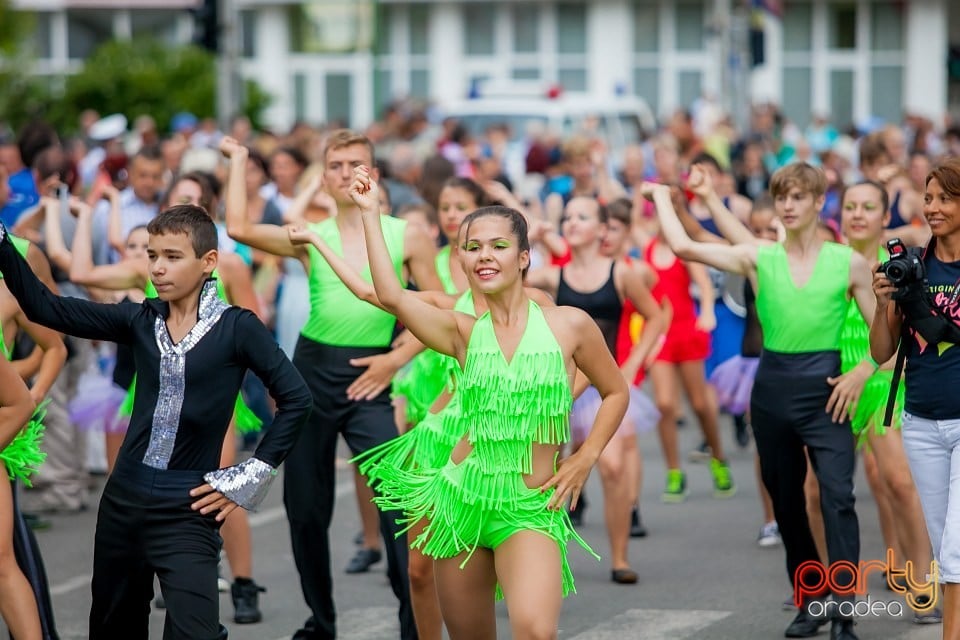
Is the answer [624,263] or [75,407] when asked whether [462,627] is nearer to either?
[624,263]

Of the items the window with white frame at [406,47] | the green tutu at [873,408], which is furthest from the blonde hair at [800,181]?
the window with white frame at [406,47]

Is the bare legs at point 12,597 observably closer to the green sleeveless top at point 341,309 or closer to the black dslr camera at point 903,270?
the green sleeveless top at point 341,309

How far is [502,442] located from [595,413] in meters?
3.63

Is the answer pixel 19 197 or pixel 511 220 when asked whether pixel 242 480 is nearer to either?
pixel 511 220

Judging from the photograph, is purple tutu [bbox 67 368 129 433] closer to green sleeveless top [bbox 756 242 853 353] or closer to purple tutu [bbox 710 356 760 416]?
purple tutu [bbox 710 356 760 416]

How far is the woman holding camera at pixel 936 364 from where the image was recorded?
6.27 meters

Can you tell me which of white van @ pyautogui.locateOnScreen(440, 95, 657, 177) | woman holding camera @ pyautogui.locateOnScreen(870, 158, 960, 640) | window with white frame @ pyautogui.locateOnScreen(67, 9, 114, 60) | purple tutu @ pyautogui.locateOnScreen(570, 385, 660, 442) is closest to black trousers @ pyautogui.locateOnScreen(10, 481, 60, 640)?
purple tutu @ pyautogui.locateOnScreen(570, 385, 660, 442)

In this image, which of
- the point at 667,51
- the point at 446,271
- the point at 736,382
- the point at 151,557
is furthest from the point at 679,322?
the point at 667,51

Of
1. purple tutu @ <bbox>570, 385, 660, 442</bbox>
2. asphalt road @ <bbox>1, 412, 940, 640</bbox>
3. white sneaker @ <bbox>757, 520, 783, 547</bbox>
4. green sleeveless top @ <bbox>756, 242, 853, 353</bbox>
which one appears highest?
green sleeveless top @ <bbox>756, 242, 853, 353</bbox>

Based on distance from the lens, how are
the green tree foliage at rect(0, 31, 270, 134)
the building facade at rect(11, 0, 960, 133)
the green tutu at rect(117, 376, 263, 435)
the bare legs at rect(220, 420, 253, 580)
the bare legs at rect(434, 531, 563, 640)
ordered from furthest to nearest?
the building facade at rect(11, 0, 960, 133) < the green tree foliage at rect(0, 31, 270, 134) < the green tutu at rect(117, 376, 263, 435) < the bare legs at rect(220, 420, 253, 580) < the bare legs at rect(434, 531, 563, 640)

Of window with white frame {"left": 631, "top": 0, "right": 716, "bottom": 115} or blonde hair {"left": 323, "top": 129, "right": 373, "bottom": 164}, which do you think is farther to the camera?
window with white frame {"left": 631, "top": 0, "right": 716, "bottom": 115}

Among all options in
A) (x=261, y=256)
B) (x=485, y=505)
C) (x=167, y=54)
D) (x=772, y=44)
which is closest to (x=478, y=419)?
(x=485, y=505)

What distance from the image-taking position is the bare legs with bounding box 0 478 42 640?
609cm

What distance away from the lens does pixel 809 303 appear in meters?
7.33
